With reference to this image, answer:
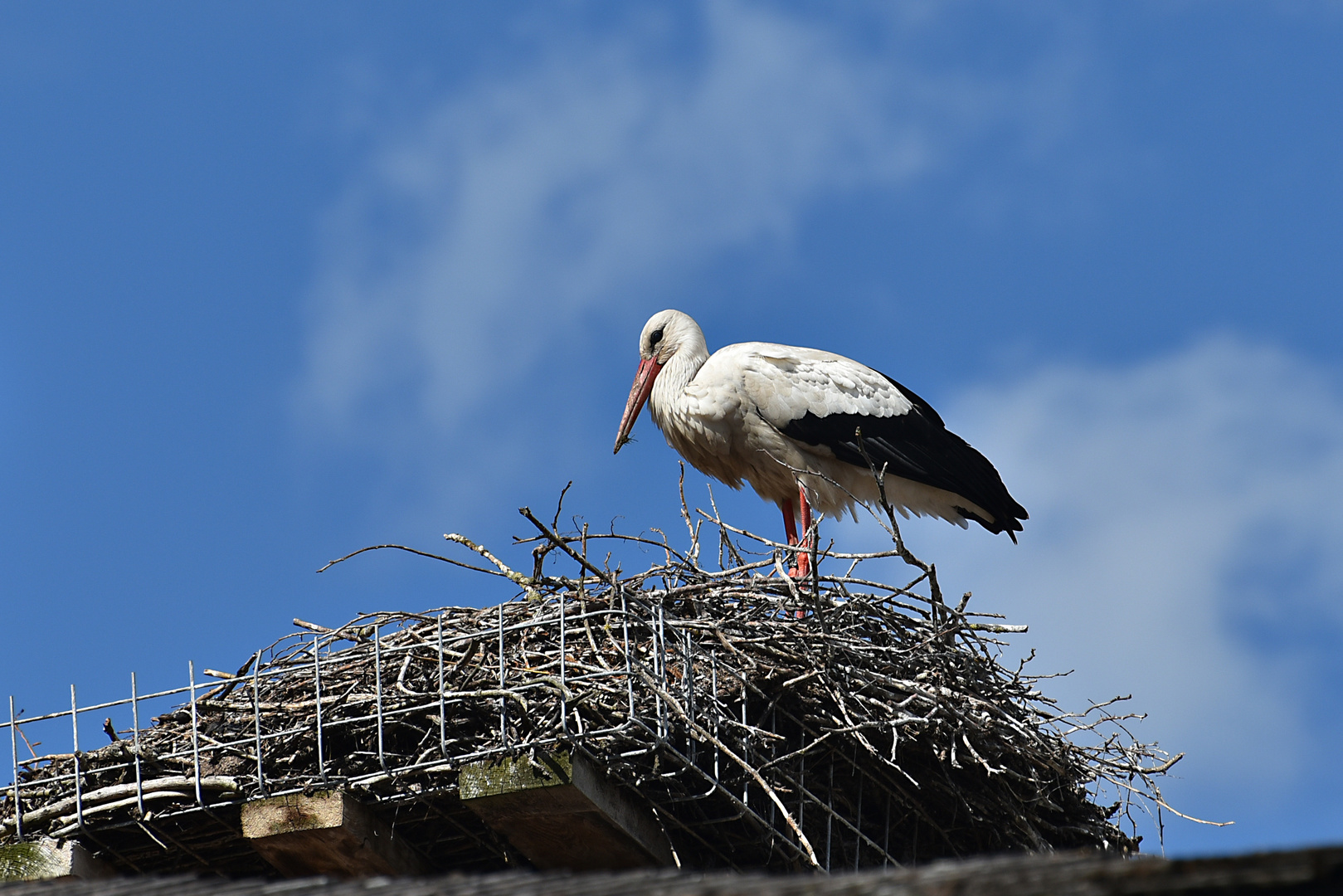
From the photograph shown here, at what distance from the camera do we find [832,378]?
7188 millimetres

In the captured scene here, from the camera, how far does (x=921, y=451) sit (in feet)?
23.8

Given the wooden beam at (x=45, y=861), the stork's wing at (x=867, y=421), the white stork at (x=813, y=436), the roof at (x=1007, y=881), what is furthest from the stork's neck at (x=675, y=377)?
the roof at (x=1007, y=881)

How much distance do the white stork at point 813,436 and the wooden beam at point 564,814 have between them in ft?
8.25

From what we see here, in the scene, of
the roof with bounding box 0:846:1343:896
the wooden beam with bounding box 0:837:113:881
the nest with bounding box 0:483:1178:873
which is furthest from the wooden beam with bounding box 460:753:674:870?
Result: the roof with bounding box 0:846:1343:896

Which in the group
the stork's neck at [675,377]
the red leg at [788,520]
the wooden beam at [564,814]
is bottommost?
the wooden beam at [564,814]

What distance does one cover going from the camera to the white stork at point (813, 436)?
7047 millimetres

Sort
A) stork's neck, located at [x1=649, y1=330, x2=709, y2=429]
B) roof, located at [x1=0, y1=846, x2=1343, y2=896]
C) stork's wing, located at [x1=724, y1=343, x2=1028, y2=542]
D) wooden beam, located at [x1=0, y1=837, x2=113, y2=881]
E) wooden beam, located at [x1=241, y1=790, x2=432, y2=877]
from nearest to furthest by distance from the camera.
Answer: roof, located at [x1=0, y1=846, x2=1343, y2=896], wooden beam, located at [x1=241, y1=790, x2=432, y2=877], wooden beam, located at [x1=0, y1=837, x2=113, y2=881], stork's wing, located at [x1=724, y1=343, x2=1028, y2=542], stork's neck, located at [x1=649, y1=330, x2=709, y2=429]

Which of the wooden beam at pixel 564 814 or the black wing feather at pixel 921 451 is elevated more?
the black wing feather at pixel 921 451

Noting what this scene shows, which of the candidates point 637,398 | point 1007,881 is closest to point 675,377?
point 637,398

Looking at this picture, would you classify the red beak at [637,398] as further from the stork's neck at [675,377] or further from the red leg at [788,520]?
the red leg at [788,520]

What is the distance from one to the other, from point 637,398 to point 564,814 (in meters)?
3.72

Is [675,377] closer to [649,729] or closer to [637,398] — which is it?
[637,398]

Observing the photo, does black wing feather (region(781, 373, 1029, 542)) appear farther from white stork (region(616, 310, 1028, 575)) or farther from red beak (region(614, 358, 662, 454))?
red beak (region(614, 358, 662, 454))

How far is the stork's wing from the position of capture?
23.1 feet
